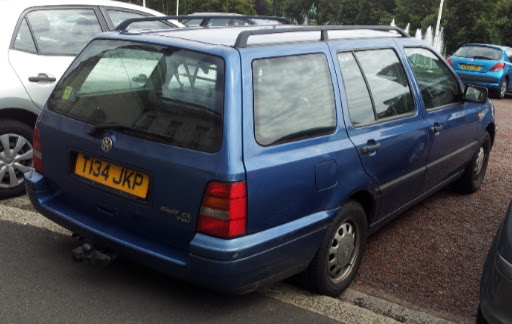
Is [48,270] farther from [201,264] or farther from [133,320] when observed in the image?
[201,264]

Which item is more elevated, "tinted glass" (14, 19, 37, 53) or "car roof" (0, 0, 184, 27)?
"car roof" (0, 0, 184, 27)

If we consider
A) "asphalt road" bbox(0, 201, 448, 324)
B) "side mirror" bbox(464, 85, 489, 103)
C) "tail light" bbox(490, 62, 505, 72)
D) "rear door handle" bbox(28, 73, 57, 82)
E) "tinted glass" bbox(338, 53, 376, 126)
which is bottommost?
"tail light" bbox(490, 62, 505, 72)

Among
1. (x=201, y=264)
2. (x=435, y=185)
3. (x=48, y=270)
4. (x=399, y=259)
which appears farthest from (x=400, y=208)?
(x=48, y=270)

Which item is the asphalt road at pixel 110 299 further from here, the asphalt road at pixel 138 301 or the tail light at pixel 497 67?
the tail light at pixel 497 67

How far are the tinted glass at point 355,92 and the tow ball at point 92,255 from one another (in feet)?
5.53

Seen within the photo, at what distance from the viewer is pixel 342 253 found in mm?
3660

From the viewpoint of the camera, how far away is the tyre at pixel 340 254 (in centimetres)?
346

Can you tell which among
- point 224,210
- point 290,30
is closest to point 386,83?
point 290,30

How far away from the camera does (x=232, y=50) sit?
9.95 feet

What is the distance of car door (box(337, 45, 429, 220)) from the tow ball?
161cm

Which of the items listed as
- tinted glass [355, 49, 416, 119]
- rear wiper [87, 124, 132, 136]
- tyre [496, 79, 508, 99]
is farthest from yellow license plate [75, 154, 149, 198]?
tyre [496, 79, 508, 99]

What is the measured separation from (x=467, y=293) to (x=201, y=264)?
1971mm

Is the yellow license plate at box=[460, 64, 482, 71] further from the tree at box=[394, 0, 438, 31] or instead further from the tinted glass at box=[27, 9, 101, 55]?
Result: the tree at box=[394, 0, 438, 31]

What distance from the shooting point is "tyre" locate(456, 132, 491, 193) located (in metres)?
5.87
